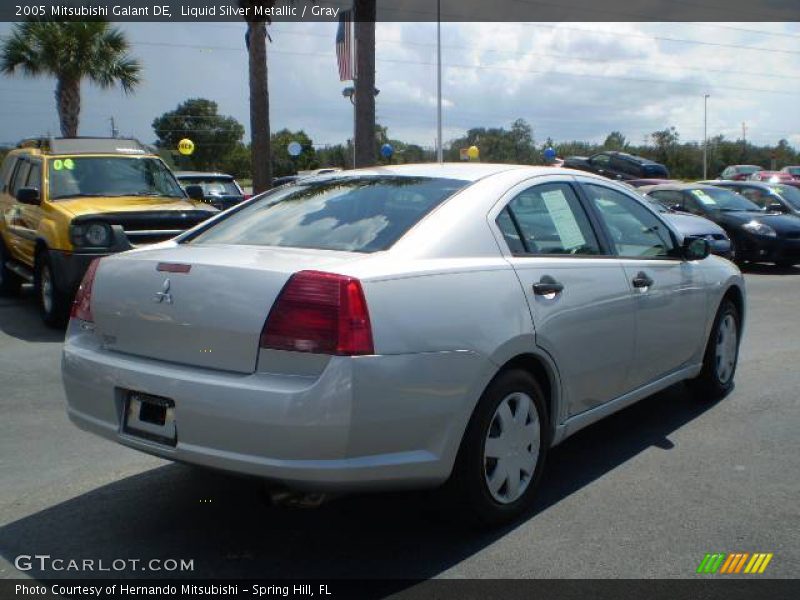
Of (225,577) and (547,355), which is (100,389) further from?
(547,355)

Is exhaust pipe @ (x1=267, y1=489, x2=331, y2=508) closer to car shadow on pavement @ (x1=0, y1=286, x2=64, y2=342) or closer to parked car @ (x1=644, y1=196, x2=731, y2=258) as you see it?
car shadow on pavement @ (x1=0, y1=286, x2=64, y2=342)

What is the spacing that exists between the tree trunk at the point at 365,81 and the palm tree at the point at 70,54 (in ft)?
38.4

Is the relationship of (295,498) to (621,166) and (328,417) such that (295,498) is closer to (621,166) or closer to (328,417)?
(328,417)

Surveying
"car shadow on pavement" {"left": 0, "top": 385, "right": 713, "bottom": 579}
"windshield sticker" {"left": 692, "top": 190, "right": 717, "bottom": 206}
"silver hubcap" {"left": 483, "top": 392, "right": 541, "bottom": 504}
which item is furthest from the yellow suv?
"windshield sticker" {"left": 692, "top": 190, "right": 717, "bottom": 206}

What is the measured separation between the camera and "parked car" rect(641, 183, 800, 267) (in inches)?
583

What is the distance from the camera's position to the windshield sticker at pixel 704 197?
15914 millimetres

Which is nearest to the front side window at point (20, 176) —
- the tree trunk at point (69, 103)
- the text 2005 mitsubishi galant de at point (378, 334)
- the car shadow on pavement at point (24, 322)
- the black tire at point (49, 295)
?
the car shadow on pavement at point (24, 322)

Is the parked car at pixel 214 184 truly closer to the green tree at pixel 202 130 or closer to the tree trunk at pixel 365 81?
the tree trunk at pixel 365 81

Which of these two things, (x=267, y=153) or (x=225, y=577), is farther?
(x=267, y=153)

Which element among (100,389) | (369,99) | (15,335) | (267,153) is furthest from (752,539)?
(267,153)

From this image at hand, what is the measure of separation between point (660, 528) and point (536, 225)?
1.55m

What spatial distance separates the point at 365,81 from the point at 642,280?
34.8ft

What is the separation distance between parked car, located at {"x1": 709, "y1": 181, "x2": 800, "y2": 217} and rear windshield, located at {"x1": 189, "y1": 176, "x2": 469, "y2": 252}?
45.3 ft

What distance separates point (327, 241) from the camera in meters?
3.87
